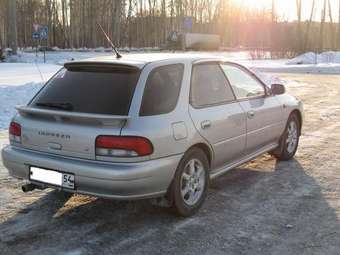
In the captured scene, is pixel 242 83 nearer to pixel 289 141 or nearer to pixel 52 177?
pixel 289 141

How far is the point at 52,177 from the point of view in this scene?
14.8ft

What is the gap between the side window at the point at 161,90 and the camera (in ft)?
14.6

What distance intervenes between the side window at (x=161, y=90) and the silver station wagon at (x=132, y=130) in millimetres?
10

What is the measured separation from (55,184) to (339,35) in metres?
62.4

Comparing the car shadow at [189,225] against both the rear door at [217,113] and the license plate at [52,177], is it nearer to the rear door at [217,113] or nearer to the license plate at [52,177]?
the license plate at [52,177]

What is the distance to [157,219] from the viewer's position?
4.82m

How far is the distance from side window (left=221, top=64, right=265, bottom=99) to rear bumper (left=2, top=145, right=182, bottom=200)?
151 cm

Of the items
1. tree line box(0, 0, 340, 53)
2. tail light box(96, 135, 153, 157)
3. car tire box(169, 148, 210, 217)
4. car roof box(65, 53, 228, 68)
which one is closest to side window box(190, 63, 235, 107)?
car roof box(65, 53, 228, 68)

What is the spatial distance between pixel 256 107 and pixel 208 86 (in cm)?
97

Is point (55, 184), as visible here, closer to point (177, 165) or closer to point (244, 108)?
point (177, 165)

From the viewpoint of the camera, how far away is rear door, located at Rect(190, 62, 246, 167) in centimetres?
496

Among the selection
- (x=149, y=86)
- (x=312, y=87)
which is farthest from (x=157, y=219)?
(x=312, y=87)

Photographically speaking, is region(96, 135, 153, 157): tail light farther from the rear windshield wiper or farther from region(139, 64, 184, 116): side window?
the rear windshield wiper

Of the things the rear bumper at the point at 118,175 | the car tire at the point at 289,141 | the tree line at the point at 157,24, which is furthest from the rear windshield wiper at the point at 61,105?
the tree line at the point at 157,24
